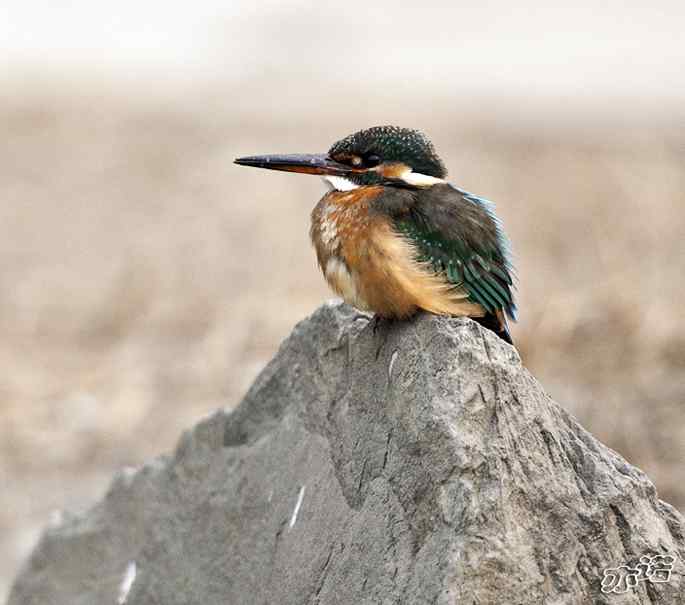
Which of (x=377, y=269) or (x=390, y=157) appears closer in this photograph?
(x=377, y=269)

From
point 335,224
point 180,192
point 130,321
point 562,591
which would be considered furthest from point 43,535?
point 180,192

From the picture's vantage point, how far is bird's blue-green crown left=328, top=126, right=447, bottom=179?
11.9ft

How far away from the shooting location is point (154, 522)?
13.8ft

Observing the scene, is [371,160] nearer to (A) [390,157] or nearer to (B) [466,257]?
(A) [390,157]

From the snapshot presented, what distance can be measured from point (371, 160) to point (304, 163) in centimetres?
19

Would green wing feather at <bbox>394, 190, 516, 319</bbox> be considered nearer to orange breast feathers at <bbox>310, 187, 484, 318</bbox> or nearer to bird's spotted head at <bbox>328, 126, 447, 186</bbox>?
orange breast feathers at <bbox>310, 187, 484, 318</bbox>

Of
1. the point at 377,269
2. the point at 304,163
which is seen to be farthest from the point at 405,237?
the point at 304,163

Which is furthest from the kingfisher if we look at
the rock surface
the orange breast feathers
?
the rock surface

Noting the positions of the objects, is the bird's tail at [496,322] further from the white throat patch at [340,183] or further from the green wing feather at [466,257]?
the white throat patch at [340,183]

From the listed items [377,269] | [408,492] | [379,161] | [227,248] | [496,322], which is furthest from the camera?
[227,248]

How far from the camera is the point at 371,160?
3.67 metres

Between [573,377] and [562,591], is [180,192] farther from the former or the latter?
[562,591]

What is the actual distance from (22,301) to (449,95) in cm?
622

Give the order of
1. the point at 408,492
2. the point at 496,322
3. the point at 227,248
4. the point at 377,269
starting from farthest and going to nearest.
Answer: the point at 227,248 < the point at 496,322 < the point at 377,269 < the point at 408,492
